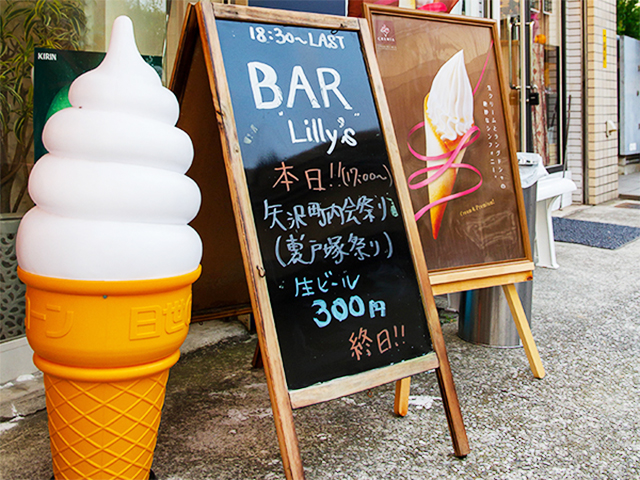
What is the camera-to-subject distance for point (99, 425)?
1.60 metres

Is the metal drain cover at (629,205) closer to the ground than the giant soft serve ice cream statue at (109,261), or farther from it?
closer to the ground

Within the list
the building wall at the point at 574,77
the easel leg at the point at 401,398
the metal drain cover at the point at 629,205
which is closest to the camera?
the easel leg at the point at 401,398

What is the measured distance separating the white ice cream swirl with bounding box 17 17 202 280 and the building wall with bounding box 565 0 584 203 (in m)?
7.71

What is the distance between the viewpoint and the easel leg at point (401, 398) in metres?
2.33

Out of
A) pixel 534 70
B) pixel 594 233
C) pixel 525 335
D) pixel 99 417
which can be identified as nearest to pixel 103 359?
pixel 99 417

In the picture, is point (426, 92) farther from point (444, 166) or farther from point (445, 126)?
point (444, 166)

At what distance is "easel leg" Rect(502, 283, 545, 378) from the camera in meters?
2.73

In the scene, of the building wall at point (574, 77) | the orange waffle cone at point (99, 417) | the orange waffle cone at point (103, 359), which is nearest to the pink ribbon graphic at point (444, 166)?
the orange waffle cone at point (103, 359)

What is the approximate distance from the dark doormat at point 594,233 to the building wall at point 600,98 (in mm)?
1582

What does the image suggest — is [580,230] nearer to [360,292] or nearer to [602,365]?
[602,365]

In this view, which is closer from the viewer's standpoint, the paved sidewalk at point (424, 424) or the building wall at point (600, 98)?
the paved sidewalk at point (424, 424)

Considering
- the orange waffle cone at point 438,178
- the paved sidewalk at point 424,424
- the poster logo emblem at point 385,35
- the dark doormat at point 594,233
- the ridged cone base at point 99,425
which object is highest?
the poster logo emblem at point 385,35

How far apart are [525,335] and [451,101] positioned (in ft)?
4.09

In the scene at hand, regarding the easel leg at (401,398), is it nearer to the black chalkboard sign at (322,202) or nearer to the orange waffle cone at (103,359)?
the black chalkboard sign at (322,202)
